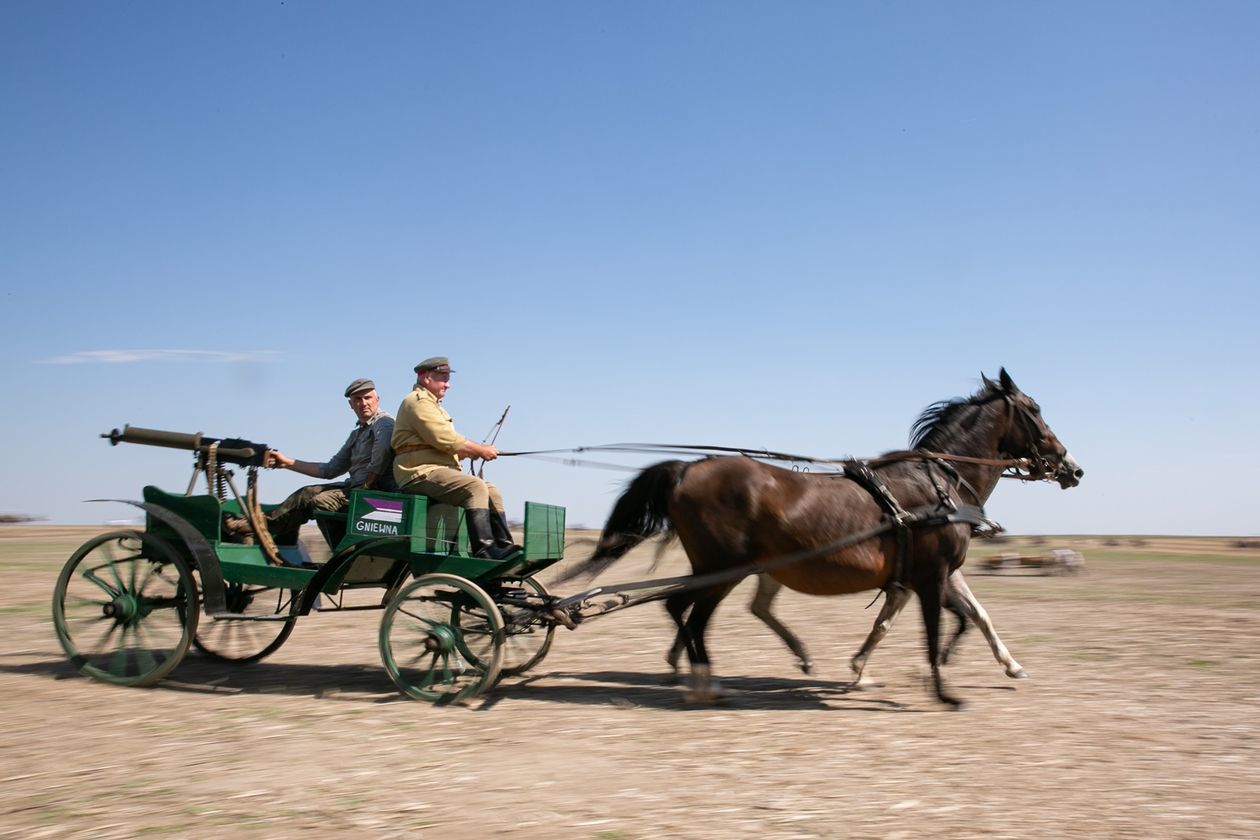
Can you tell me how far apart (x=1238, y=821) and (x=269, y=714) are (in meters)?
5.82

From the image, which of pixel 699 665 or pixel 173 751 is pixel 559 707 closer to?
pixel 699 665

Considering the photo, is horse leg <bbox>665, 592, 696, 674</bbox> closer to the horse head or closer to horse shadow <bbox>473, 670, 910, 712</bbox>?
horse shadow <bbox>473, 670, 910, 712</bbox>

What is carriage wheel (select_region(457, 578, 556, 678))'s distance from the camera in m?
7.44

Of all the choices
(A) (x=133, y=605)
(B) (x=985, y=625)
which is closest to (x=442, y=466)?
(A) (x=133, y=605)

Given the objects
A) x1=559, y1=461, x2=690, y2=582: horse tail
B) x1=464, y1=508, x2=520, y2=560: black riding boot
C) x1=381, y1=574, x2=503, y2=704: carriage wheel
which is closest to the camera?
x1=381, y1=574, x2=503, y2=704: carriage wheel

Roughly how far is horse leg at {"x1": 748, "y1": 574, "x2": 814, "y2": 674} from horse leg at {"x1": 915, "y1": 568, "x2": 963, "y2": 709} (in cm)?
130

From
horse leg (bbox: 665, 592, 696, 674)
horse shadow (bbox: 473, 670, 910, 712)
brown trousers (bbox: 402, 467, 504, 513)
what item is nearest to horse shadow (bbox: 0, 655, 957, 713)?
horse shadow (bbox: 473, 670, 910, 712)

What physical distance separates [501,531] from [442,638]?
96cm

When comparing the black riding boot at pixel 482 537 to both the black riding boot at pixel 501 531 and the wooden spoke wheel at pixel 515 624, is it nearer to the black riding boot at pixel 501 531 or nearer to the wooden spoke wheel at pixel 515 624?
the black riding boot at pixel 501 531

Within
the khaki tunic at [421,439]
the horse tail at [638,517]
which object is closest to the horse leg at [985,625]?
the horse tail at [638,517]

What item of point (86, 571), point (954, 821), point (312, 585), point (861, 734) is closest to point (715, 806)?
point (954, 821)

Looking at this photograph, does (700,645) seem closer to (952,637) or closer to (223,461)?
(952,637)

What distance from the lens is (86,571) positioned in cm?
779

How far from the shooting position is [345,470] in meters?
8.55
